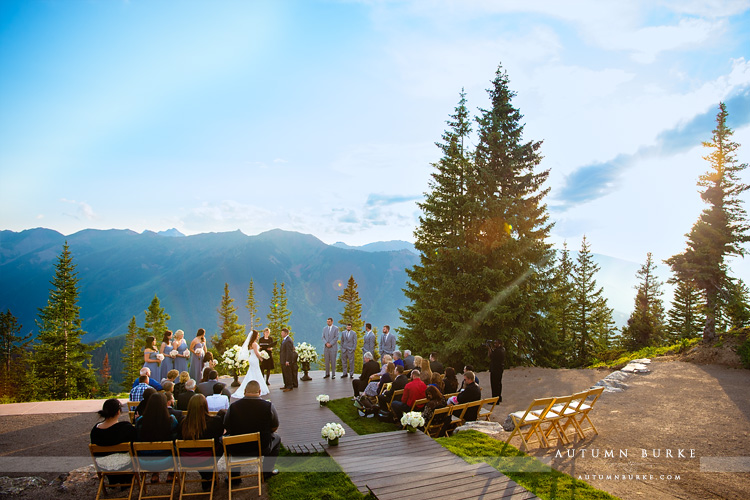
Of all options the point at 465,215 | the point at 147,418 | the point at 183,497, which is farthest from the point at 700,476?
the point at 465,215

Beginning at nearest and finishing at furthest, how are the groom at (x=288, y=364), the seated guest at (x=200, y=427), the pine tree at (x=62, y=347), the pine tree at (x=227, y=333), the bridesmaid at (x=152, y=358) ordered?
1. the seated guest at (x=200, y=427)
2. the bridesmaid at (x=152, y=358)
3. the groom at (x=288, y=364)
4. the pine tree at (x=62, y=347)
5. the pine tree at (x=227, y=333)

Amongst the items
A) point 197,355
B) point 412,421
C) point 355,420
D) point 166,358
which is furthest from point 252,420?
point 166,358

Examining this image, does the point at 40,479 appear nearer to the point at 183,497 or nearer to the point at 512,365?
the point at 183,497

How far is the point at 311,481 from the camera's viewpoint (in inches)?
250

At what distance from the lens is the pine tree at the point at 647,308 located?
31.7 m

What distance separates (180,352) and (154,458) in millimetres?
5664

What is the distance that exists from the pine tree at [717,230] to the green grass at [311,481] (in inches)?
832

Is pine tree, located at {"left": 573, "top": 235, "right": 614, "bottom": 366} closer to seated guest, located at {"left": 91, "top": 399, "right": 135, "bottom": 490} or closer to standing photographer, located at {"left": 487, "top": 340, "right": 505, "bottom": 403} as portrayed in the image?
standing photographer, located at {"left": 487, "top": 340, "right": 505, "bottom": 403}

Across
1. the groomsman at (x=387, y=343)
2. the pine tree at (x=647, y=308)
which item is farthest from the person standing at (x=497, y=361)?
the pine tree at (x=647, y=308)

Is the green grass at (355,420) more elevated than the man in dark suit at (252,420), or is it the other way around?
the man in dark suit at (252,420)

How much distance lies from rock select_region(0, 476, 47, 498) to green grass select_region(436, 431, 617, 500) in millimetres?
6917

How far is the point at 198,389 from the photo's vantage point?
8.51 meters

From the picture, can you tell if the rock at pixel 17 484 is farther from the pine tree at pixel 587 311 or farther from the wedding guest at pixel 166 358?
the pine tree at pixel 587 311

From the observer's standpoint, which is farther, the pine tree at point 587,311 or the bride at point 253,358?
the pine tree at point 587,311
